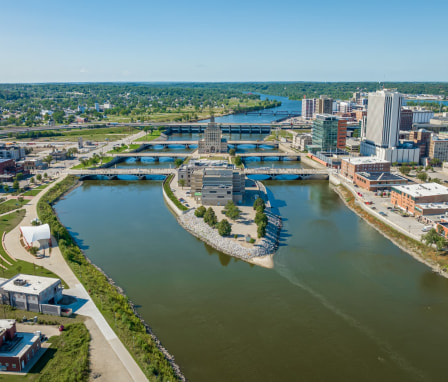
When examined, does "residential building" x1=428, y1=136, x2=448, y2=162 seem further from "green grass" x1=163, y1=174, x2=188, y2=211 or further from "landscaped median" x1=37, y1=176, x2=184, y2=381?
"landscaped median" x1=37, y1=176, x2=184, y2=381

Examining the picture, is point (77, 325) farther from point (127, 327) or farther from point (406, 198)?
point (406, 198)

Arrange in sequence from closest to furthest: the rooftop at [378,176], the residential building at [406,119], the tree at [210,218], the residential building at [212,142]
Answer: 1. the tree at [210,218]
2. the rooftop at [378,176]
3. the residential building at [212,142]
4. the residential building at [406,119]

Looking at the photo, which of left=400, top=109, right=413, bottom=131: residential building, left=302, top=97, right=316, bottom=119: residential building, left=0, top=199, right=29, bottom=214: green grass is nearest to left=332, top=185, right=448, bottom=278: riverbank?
left=0, top=199, right=29, bottom=214: green grass

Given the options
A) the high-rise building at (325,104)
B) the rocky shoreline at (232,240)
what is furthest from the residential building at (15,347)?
the high-rise building at (325,104)

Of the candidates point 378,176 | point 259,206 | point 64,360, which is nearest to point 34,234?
point 64,360

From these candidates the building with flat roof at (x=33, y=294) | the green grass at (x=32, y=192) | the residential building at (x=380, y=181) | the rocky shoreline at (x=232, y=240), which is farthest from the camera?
the residential building at (x=380, y=181)

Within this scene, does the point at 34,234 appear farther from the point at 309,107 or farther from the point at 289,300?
the point at 309,107

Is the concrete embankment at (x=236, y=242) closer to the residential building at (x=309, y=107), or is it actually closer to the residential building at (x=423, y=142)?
the residential building at (x=423, y=142)
